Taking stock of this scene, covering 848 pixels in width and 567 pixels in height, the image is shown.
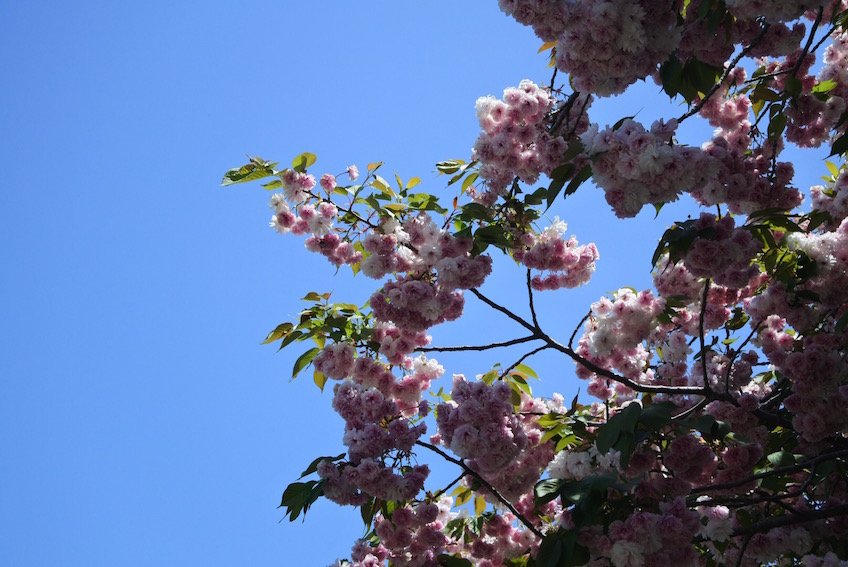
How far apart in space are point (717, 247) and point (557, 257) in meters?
1.25

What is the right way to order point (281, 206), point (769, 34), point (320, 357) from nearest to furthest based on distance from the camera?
1. point (769, 34)
2. point (320, 357)
3. point (281, 206)

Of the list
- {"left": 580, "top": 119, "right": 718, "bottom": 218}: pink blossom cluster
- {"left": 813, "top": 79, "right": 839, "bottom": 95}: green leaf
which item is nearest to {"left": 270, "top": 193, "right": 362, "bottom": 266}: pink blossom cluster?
{"left": 580, "top": 119, "right": 718, "bottom": 218}: pink blossom cluster

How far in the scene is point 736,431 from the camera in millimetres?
3711

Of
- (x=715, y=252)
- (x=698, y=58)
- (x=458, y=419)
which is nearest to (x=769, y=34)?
(x=698, y=58)

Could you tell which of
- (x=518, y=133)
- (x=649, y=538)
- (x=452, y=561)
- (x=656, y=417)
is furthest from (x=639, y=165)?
(x=452, y=561)

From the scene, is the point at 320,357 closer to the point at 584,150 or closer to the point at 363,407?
the point at 363,407

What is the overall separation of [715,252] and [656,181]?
49 cm

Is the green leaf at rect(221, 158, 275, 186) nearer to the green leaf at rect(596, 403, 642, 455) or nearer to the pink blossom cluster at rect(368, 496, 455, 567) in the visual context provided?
the pink blossom cluster at rect(368, 496, 455, 567)

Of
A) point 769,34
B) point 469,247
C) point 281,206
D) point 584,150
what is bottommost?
point 584,150

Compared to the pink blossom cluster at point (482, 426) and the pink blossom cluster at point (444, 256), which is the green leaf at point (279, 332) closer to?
the pink blossom cluster at point (444, 256)

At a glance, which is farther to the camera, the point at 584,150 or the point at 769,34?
the point at 769,34

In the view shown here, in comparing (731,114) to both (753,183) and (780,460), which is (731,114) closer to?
(753,183)

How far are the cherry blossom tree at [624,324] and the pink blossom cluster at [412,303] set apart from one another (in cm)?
1

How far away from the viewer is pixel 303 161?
4.36 m
